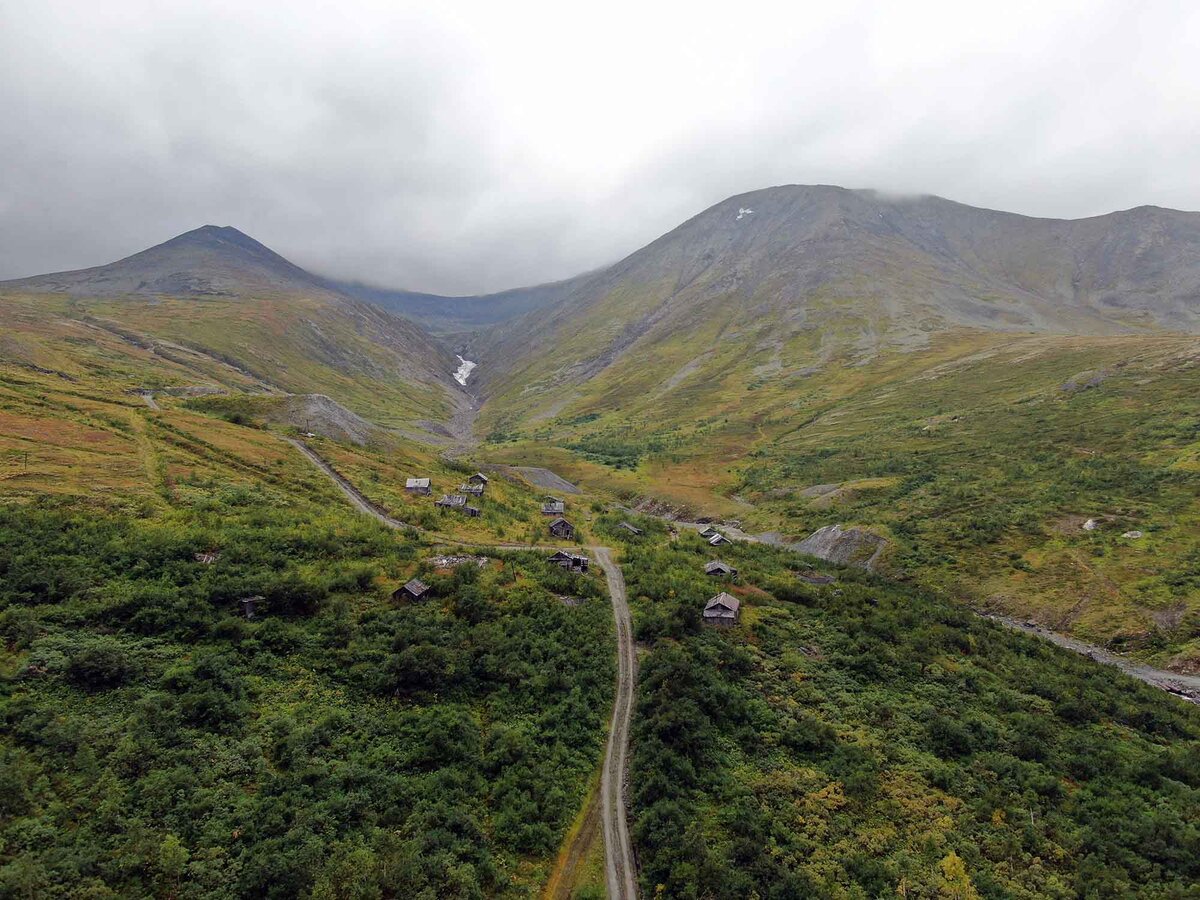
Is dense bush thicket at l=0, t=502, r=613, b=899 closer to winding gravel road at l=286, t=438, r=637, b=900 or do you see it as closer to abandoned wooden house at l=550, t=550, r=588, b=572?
winding gravel road at l=286, t=438, r=637, b=900

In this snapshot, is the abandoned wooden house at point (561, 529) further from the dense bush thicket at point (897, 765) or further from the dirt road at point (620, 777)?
the dense bush thicket at point (897, 765)

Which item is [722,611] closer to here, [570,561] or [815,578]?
[570,561]

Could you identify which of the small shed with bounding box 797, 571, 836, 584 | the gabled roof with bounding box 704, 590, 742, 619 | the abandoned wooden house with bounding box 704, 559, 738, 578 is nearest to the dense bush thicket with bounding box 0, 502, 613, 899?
the gabled roof with bounding box 704, 590, 742, 619

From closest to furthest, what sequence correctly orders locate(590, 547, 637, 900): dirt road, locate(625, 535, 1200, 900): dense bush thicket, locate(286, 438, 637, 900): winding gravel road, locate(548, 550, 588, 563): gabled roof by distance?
locate(625, 535, 1200, 900): dense bush thicket
locate(590, 547, 637, 900): dirt road
locate(286, 438, 637, 900): winding gravel road
locate(548, 550, 588, 563): gabled roof

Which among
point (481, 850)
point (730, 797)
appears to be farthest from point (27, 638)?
point (730, 797)

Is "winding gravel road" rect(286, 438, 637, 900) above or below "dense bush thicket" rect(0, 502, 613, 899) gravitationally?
below

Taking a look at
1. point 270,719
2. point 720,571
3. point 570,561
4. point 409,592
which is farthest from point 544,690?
point 720,571
